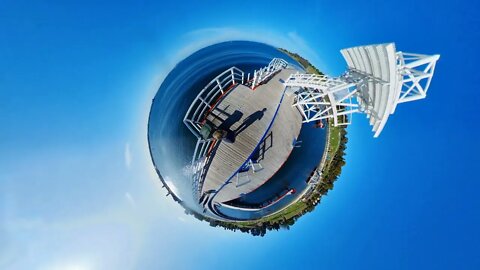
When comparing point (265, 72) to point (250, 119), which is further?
point (265, 72)

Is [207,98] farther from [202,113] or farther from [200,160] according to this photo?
[200,160]

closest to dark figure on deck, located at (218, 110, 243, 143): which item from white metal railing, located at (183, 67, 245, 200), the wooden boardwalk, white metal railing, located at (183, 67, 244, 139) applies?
the wooden boardwalk

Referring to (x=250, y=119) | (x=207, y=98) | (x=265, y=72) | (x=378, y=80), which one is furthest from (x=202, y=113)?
(x=378, y=80)

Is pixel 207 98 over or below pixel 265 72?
over

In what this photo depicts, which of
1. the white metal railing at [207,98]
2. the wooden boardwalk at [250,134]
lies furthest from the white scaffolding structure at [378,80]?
the white metal railing at [207,98]

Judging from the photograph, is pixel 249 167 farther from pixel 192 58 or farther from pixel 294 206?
pixel 192 58

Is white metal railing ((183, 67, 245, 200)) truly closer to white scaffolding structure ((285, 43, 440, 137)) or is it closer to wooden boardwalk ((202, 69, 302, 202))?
wooden boardwalk ((202, 69, 302, 202))

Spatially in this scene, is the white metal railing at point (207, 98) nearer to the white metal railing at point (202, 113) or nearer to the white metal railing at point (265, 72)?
the white metal railing at point (202, 113)

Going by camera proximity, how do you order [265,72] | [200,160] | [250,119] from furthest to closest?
[265,72], [250,119], [200,160]

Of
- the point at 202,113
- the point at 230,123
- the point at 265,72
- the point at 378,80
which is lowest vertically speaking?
the point at 378,80
